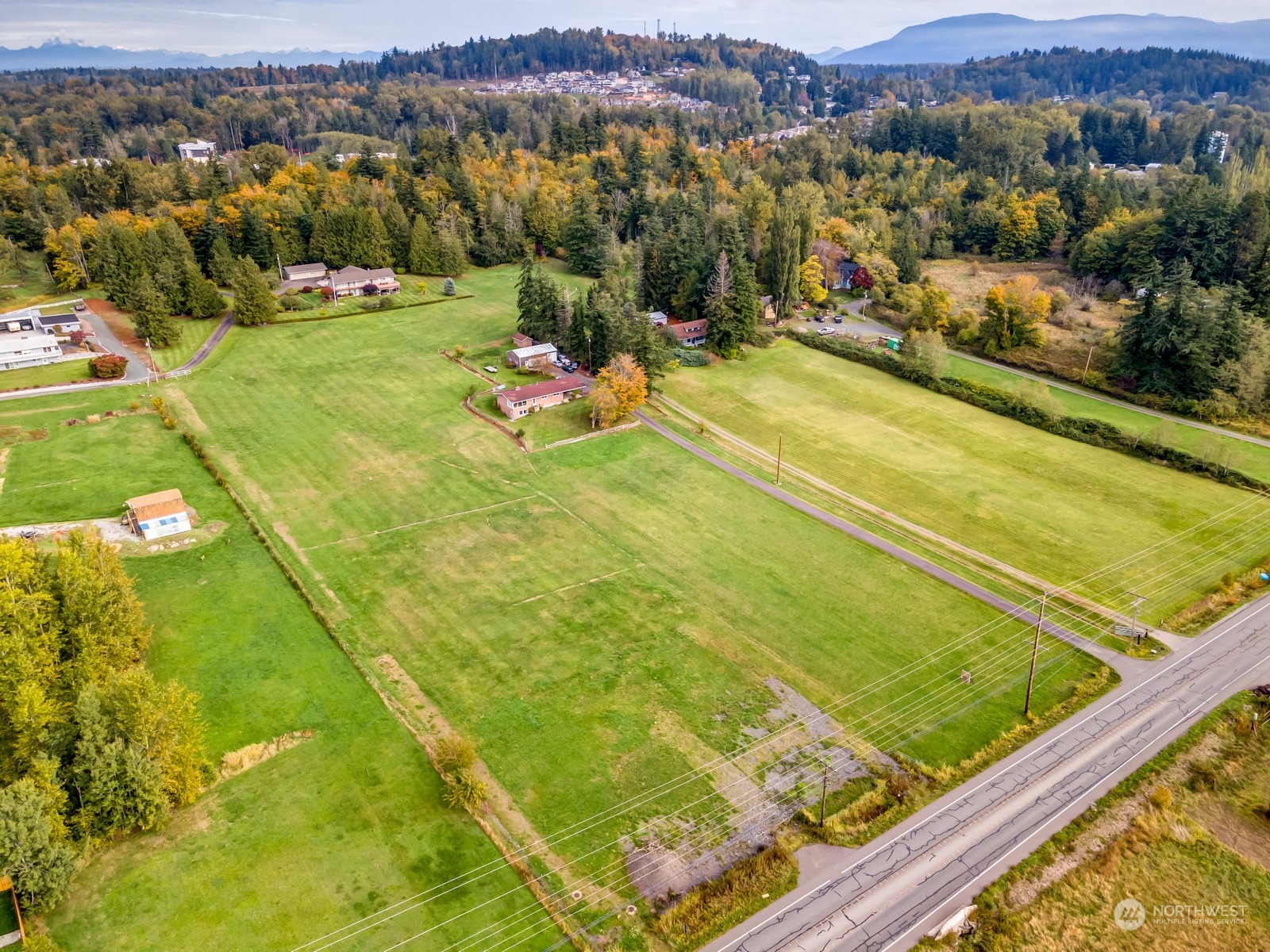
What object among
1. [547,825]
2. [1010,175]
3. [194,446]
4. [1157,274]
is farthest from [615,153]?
[547,825]

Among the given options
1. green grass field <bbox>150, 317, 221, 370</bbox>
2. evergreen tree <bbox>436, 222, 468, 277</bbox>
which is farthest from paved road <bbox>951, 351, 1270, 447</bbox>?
green grass field <bbox>150, 317, 221, 370</bbox>

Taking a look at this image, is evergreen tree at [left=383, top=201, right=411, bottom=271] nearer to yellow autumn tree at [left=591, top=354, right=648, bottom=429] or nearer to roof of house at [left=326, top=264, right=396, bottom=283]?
roof of house at [left=326, top=264, right=396, bottom=283]

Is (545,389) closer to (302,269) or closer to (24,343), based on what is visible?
(24,343)

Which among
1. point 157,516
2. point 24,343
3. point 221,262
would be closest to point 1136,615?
point 157,516

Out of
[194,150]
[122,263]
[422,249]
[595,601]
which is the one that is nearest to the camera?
[595,601]

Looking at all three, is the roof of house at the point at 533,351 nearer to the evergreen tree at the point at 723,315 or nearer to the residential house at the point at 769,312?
the evergreen tree at the point at 723,315

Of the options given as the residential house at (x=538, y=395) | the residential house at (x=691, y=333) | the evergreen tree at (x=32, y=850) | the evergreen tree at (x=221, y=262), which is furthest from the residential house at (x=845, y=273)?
the evergreen tree at (x=32, y=850)
